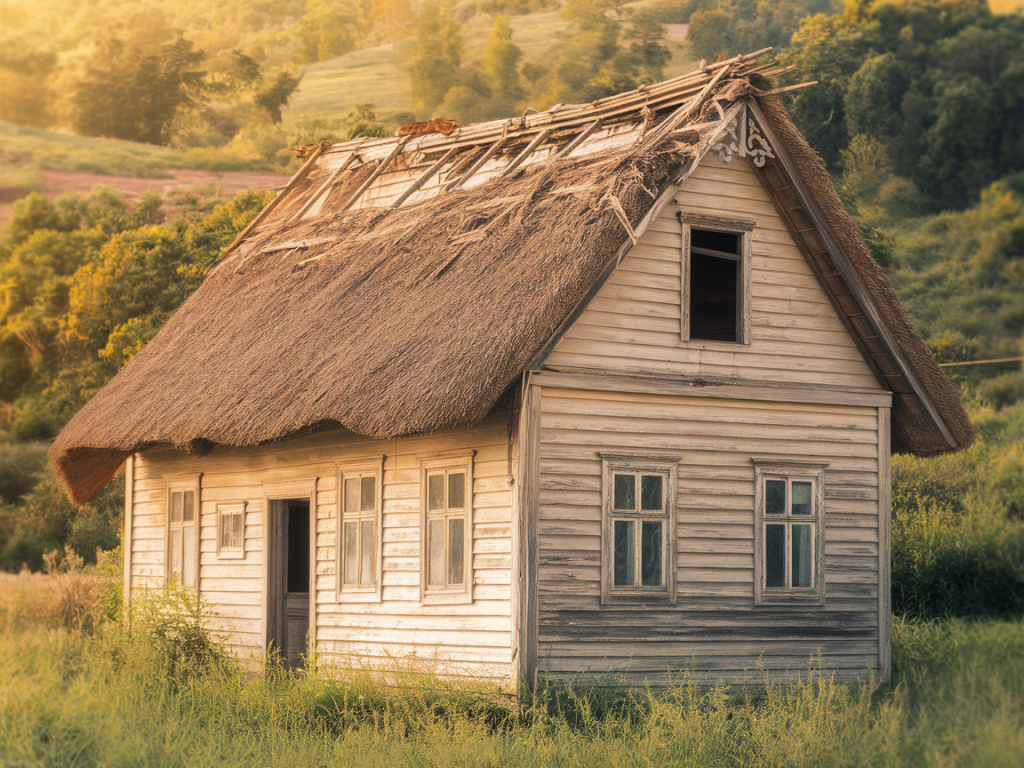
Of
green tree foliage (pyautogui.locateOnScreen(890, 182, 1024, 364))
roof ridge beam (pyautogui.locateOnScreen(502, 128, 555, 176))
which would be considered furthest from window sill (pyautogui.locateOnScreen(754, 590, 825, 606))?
green tree foliage (pyautogui.locateOnScreen(890, 182, 1024, 364))

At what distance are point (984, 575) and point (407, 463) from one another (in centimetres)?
1258

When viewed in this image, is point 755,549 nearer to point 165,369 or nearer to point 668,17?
point 165,369

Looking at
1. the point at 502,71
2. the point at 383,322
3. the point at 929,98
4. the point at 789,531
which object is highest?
the point at 502,71

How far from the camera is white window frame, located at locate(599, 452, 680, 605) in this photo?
1105cm

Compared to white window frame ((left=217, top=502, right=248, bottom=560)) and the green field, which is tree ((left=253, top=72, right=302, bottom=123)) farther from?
white window frame ((left=217, top=502, right=248, bottom=560))

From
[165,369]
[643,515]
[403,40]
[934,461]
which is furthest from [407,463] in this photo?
[403,40]

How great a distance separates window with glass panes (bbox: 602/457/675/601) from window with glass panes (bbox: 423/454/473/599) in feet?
4.27

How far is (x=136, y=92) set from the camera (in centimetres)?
6894

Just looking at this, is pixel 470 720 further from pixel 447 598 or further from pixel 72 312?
pixel 72 312

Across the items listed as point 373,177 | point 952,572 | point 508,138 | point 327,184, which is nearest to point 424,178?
point 373,177

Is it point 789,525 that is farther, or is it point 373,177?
point 373,177

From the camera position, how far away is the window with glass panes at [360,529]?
12.5 m

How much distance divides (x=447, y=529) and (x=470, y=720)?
196cm

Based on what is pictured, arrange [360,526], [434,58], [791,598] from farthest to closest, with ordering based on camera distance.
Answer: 1. [434,58]
2. [360,526]
3. [791,598]
